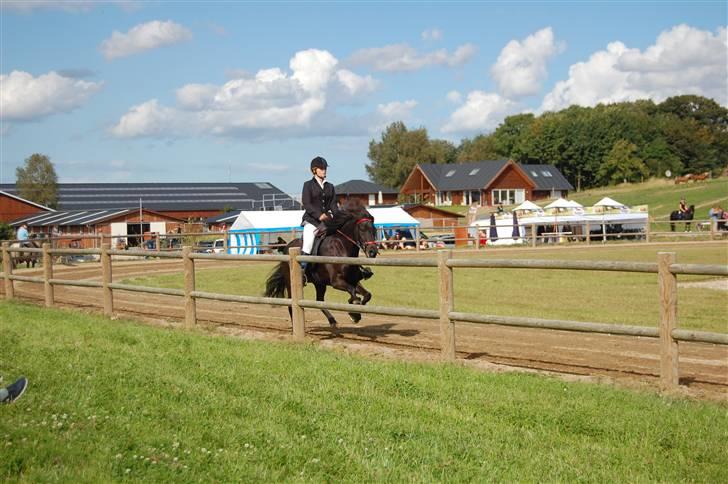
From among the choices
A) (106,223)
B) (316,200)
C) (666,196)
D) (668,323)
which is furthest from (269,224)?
(666,196)

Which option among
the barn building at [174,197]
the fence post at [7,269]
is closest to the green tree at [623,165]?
the barn building at [174,197]

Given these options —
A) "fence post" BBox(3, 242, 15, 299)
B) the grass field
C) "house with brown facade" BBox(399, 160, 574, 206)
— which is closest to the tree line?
"house with brown facade" BBox(399, 160, 574, 206)

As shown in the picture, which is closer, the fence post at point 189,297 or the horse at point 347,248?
the horse at point 347,248

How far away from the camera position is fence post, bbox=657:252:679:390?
845cm

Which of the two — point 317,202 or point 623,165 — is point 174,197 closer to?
point 623,165

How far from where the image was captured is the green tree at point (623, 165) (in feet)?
350

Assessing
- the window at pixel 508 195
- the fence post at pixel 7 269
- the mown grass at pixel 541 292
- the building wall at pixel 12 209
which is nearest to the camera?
the mown grass at pixel 541 292

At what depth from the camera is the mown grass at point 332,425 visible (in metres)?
5.86

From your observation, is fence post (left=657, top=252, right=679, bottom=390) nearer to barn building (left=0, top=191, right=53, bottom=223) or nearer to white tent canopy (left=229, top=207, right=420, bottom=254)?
white tent canopy (left=229, top=207, right=420, bottom=254)

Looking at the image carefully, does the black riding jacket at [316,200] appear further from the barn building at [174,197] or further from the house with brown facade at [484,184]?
the house with brown facade at [484,184]

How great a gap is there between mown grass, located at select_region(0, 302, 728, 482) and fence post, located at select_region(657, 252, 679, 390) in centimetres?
62

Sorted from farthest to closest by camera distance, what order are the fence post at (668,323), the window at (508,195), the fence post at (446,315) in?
1. the window at (508,195)
2. the fence post at (446,315)
3. the fence post at (668,323)

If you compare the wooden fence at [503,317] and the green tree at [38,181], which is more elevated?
the green tree at [38,181]

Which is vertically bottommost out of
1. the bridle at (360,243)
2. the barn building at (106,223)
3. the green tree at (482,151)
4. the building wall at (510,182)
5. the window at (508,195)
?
the bridle at (360,243)
